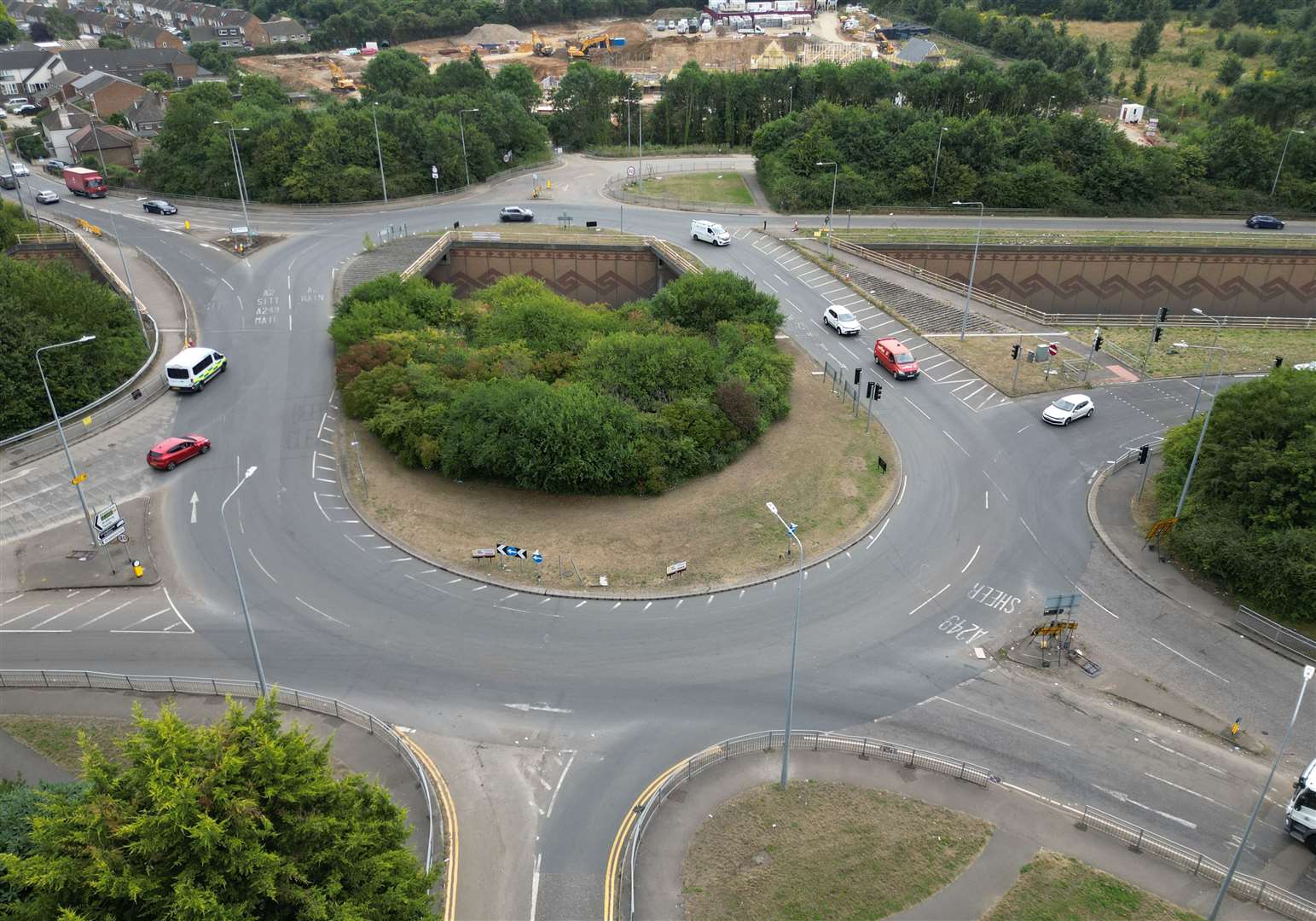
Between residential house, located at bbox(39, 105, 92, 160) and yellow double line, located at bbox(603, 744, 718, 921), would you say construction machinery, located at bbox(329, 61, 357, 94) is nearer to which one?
residential house, located at bbox(39, 105, 92, 160)

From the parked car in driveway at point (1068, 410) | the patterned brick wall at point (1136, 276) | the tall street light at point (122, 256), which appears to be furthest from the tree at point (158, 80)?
the parked car in driveway at point (1068, 410)

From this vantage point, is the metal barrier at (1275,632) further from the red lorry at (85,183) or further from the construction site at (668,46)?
the construction site at (668,46)

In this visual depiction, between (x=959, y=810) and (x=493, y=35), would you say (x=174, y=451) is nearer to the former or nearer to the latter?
(x=959, y=810)

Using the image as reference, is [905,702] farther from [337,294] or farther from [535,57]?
[535,57]

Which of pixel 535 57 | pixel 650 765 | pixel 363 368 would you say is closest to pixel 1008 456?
pixel 650 765

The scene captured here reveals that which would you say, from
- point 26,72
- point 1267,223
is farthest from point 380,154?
point 26,72
